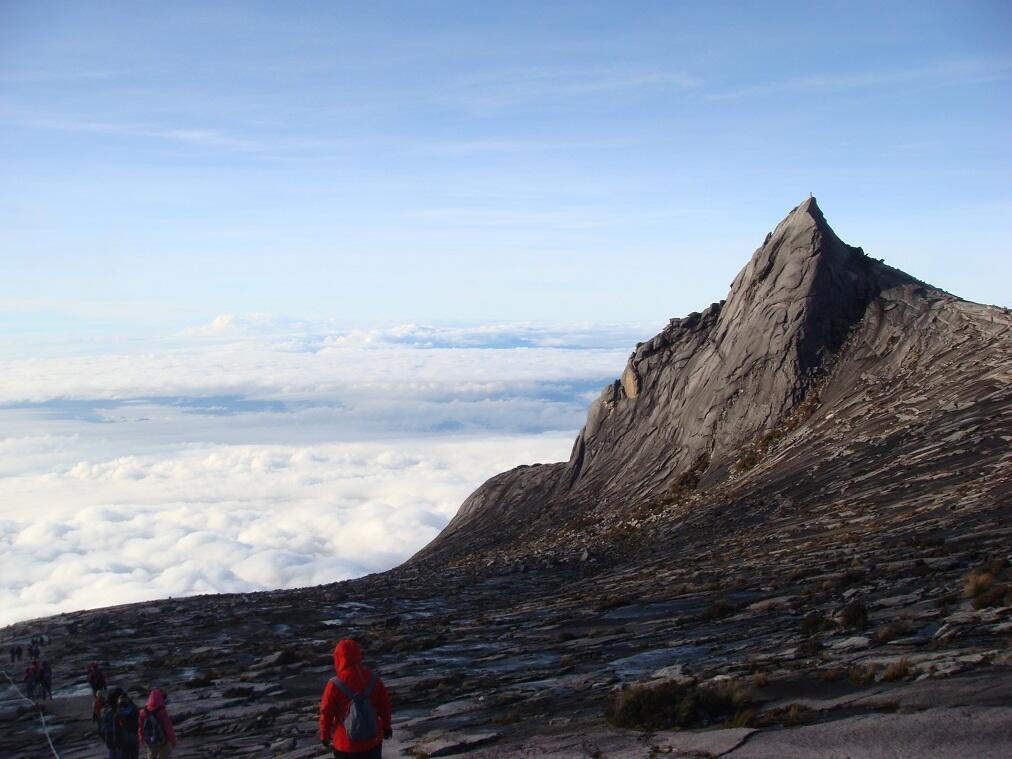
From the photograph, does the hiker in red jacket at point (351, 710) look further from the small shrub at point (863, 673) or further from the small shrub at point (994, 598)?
the small shrub at point (994, 598)

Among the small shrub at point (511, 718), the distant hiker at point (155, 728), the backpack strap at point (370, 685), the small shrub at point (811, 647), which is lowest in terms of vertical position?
the small shrub at point (511, 718)

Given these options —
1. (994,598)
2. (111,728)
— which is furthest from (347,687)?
(994,598)

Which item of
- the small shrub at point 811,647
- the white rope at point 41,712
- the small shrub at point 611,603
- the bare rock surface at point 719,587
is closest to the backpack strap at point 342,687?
the bare rock surface at point 719,587

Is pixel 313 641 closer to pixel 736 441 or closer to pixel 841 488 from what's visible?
pixel 841 488

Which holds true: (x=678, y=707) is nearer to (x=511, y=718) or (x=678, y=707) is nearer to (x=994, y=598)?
(x=511, y=718)

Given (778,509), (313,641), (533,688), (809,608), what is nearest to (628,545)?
(778,509)

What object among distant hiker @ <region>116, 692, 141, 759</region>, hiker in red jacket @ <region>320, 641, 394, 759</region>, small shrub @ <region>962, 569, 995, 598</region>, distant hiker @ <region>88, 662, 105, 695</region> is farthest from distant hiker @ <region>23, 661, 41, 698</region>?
small shrub @ <region>962, 569, 995, 598</region>

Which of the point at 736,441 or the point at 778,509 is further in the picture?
the point at 736,441

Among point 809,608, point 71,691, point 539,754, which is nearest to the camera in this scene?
Result: point 539,754
